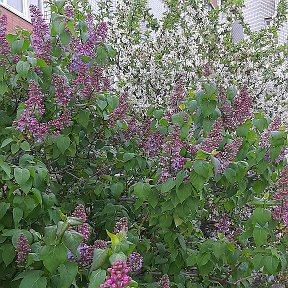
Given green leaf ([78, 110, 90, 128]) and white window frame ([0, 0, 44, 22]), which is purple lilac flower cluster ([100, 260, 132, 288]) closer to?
green leaf ([78, 110, 90, 128])

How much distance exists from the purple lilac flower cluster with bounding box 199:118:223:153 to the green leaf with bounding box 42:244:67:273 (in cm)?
93

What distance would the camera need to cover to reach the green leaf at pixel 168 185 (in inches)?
109

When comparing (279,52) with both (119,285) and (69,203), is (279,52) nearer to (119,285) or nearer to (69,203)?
(69,203)

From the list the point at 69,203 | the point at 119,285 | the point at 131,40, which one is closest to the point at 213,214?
the point at 69,203

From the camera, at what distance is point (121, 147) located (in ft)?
12.0

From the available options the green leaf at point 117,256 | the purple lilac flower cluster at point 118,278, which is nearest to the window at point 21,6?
the green leaf at point 117,256

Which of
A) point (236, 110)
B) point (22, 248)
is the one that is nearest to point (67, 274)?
point (22, 248)

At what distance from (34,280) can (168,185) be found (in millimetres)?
798

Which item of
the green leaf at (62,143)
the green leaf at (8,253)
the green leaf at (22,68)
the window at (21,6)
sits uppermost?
the window at (21,6)

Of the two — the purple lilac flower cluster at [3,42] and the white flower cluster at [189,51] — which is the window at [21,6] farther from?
the purple lilac flower cluster at [3,42]

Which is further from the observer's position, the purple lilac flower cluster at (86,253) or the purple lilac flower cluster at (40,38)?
the purple lilac flower cluster at (40,38)

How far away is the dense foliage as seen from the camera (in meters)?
2.69

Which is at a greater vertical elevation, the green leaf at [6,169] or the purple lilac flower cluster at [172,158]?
the purple lilac flower cluster at [172,158]

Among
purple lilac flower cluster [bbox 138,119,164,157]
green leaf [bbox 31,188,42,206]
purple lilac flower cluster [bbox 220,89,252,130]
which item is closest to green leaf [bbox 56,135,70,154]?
green leaf [bbox 31,188,42,206]
